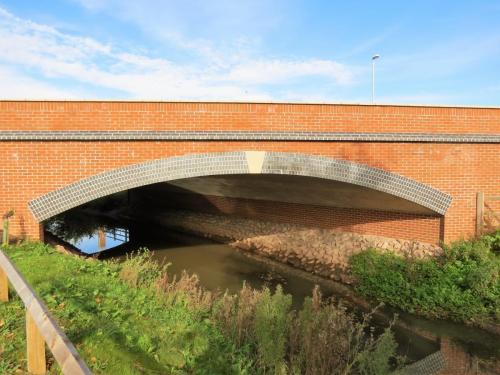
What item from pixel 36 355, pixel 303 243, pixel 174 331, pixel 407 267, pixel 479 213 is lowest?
pixel 303 243

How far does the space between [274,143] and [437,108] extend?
394cm

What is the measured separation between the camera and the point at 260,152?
27.2 ft

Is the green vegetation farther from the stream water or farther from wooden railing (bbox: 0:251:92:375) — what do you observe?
wooden railing (bbox: 0:251:92:375)

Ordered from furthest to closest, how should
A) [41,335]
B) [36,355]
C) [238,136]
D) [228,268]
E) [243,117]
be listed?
[228,268] → [243,117] → [238,136] → [36,355] → [41,335]

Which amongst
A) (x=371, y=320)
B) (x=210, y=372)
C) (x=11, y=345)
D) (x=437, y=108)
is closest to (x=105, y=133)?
(x=11, y=345)

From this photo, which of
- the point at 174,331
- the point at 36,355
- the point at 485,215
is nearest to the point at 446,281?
the point at 485,215

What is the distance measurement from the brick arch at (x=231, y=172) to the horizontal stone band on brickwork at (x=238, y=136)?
1.21 ft

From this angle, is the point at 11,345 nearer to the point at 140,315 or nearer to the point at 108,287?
the point at 140,315

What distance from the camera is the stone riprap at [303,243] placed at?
9703 millimetres

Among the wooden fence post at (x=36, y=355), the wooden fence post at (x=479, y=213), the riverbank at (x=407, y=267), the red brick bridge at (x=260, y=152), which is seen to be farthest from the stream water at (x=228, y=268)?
the wooden fence post at (x=36, y=355)

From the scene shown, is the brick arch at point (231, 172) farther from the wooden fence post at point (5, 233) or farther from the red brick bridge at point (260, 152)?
the wooden fence post at point (5, 233)

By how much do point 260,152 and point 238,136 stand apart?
1.96ft

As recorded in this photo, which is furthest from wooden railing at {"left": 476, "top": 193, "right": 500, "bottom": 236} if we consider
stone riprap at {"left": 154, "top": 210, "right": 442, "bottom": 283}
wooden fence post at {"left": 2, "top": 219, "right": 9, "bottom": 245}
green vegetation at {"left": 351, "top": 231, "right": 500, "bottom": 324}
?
wooden fence post at {"left": 2, "top": 219, "right": 9, "bottom": 245}

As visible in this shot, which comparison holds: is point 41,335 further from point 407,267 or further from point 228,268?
point 228,268
